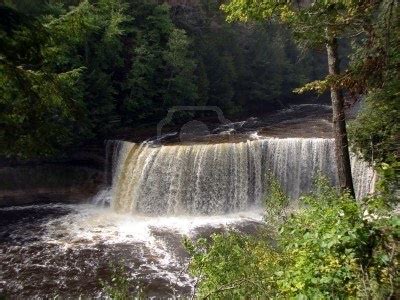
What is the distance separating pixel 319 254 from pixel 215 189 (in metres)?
14.3

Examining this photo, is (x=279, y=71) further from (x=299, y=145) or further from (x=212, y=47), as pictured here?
(x=299, y=145)

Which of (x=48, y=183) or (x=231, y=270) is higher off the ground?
(x=48, y=183)

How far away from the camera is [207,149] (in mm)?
18391

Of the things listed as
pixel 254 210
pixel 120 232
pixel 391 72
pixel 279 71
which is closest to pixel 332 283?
pixel 391 72

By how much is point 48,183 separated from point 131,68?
903cm

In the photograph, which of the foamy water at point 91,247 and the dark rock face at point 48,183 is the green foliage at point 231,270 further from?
the dark rock face at point 48,183

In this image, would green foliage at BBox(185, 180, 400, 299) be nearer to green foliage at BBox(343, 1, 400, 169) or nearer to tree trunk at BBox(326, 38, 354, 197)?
green foliage at BBox(343, 1, 400, 169)

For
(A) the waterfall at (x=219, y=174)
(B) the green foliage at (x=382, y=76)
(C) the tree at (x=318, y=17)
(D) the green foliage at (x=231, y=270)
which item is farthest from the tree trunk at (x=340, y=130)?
(A) the waterfall at (x=219, y=174)

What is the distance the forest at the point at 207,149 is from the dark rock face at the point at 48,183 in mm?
288

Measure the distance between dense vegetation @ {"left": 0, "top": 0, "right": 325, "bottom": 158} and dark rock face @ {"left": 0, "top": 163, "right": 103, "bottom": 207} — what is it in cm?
156

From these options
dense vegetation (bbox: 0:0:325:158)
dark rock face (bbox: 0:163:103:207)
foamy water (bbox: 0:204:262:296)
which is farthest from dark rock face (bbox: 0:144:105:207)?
dense vegetation (bbox: 0:0:325:158)

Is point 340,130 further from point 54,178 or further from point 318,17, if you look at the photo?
point 54,178

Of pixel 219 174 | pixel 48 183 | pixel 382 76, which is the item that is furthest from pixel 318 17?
pixel 48 183

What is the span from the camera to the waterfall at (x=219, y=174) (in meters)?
18.3
